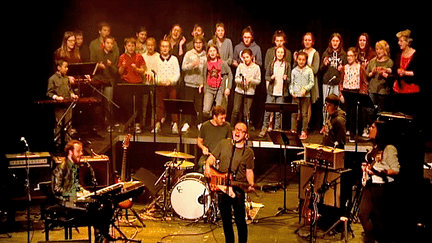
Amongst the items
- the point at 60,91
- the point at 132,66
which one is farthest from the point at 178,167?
the point at 132,66

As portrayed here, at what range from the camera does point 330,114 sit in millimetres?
12109

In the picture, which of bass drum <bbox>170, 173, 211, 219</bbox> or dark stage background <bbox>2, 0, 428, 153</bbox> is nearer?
bass drum <bbox>170, 173, 211, 219</bbox>

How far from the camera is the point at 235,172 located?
10539 mm

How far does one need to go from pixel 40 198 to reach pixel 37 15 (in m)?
5.04

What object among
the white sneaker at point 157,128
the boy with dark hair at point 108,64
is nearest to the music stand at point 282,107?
the white sneaker at point 157,128

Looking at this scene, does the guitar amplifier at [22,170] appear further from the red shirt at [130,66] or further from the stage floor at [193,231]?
the red shirt at [130,66]

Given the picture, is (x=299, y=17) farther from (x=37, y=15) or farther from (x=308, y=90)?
(x=37, y=15)

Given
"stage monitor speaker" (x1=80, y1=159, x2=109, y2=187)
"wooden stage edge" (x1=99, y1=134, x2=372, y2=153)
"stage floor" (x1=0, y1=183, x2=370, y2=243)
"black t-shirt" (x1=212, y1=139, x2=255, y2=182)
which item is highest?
"black t-shirt" (x1=212, y1=139, x2=255, y2=182)

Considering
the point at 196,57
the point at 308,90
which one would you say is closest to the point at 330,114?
the point at 308,90

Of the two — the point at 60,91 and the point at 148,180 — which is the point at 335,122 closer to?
the point at 148,180

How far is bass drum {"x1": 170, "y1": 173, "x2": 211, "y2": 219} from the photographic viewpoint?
12258 mm

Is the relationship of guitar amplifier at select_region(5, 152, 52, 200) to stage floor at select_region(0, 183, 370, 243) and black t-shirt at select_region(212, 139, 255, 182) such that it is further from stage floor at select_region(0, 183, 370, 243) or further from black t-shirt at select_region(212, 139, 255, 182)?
black t-shirt at select_region(212, 139, 255, 182)

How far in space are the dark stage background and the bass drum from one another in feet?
10.1

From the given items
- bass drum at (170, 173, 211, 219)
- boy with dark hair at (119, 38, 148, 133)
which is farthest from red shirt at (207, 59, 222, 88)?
bass drum at (170, 173, 211, 219)
